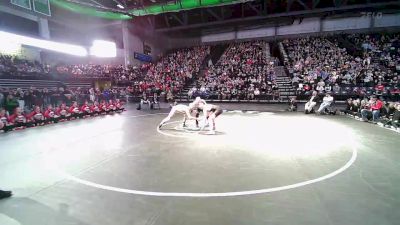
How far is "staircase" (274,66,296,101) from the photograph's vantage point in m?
20.3

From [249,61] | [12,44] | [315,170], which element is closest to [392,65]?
[249,61]

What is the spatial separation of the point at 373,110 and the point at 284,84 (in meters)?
10.2

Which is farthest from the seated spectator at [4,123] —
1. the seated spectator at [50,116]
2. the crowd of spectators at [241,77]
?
the crowd of spectators at [241,77]

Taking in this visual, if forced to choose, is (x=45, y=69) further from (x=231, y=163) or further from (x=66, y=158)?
(x=231, y=163)

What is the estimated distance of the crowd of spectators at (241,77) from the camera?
21234 mm

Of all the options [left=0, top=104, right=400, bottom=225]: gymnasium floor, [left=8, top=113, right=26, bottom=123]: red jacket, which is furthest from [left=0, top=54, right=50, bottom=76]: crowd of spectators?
[left=0, top=104, right=400, bottom=225]: gymnasium floor

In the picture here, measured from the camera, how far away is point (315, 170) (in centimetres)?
529

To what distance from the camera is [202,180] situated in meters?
4.76

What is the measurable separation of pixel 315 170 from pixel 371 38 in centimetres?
2678

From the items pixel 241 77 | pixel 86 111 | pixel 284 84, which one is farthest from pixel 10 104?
pixel 284 84

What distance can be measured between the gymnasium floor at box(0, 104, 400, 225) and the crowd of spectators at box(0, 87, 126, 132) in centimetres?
282

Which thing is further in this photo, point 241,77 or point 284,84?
point 241,77

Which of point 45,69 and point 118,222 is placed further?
point 45,69

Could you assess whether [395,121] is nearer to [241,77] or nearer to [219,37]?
[241,77]
